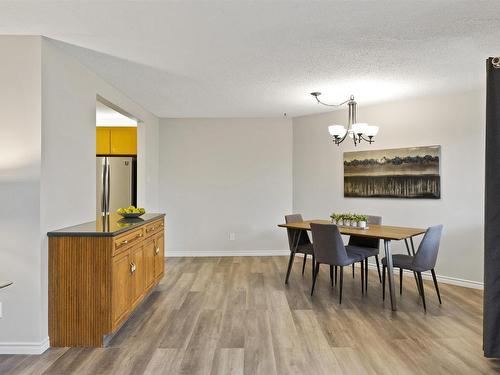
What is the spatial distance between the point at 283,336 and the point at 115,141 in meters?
4.84

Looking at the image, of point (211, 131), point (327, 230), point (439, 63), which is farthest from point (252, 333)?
point (211, 131)

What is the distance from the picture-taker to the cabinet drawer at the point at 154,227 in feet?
12.2

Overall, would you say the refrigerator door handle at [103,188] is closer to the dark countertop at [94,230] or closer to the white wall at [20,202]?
the dark countertop at [94,230]

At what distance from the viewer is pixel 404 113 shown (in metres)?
4.86

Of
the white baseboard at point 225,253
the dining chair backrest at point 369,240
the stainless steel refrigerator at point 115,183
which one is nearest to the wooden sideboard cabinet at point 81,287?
the stainless steel refrigerator at point 115,183

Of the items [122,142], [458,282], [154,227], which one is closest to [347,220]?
[458,282]

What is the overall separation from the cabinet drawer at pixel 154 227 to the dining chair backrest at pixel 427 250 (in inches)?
109

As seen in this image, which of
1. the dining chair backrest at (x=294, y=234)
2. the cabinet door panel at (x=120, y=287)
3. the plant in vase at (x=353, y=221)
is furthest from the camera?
the dining chair backrest at (x=294, y=234)

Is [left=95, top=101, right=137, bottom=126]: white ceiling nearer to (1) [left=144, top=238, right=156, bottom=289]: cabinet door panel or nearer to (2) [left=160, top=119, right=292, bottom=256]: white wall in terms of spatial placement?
(2) [left=160, top=119, right=292, bottom=256]: white wall

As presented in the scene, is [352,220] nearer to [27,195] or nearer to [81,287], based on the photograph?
[81,287]

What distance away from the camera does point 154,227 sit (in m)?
3.96

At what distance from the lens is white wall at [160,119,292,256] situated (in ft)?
20.1

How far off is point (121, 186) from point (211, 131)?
1.78 meters

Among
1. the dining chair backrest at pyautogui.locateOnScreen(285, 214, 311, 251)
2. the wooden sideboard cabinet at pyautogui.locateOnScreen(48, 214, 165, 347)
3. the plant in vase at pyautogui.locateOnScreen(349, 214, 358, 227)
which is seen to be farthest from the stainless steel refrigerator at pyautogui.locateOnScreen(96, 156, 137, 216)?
the plant in vase at pyautogui.locateOnScreen(349, 214, 358, 227)
